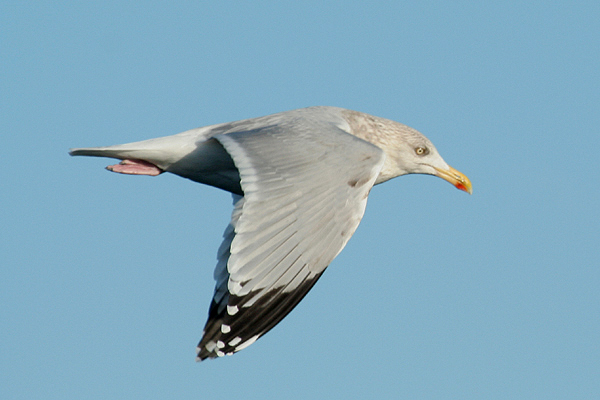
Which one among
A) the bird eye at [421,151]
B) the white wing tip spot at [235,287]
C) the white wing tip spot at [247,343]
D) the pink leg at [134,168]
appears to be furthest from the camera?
the bird eye at [421,151]

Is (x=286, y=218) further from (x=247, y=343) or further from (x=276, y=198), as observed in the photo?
(x=247, y=343)

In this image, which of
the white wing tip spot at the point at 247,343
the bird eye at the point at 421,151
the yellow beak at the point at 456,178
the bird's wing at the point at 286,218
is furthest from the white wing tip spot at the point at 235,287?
the yellow beak at the point at 456,178

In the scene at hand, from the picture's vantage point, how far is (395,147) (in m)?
8.32

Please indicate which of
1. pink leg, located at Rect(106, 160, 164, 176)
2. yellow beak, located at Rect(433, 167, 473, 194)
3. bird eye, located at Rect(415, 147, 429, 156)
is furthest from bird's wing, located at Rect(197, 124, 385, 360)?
yellow beak, located at Rect(433, 167, 473, 194)

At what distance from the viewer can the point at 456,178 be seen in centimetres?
858

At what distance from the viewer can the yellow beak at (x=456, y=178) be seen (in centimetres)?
854

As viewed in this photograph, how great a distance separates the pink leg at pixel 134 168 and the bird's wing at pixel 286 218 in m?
1.45

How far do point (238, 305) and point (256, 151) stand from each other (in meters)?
1.23

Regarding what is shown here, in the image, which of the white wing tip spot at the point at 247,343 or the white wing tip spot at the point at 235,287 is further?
the white wing tip spot at the point at 247,343

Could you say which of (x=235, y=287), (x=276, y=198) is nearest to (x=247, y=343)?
(x=235, y=287)

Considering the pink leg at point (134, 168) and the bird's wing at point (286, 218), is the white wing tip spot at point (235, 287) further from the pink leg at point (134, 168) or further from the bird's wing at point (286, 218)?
the pink leg at point (134, 168)

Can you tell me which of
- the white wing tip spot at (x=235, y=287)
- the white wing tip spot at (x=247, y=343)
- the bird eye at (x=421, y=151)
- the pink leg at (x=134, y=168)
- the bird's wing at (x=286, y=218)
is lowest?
the white wing tip spot at (x=247, y=343)

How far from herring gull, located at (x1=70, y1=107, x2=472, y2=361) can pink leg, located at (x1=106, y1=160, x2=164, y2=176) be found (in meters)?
0.13

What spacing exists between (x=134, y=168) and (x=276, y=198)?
2.25 metres
